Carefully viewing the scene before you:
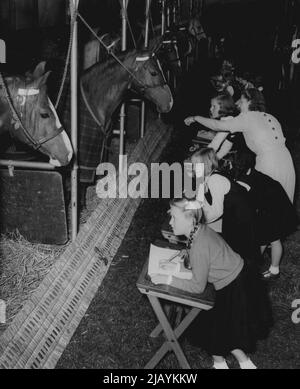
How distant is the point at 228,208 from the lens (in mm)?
3953

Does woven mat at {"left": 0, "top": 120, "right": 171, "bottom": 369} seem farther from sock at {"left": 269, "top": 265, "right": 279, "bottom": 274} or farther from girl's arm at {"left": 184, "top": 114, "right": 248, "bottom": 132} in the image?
sock at {"left": 269, "top": 265, "right": 279, "bottom": 274}

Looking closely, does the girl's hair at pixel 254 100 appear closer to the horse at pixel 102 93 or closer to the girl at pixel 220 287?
the horse at pixel 102 93

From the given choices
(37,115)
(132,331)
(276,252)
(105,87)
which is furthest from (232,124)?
(132,331)

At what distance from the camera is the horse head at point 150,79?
18.1ft

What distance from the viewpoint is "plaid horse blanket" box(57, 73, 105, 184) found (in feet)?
17.3

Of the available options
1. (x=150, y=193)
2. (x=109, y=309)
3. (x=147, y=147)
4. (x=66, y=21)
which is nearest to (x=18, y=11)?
(x=66, y=21)

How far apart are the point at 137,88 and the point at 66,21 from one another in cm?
570

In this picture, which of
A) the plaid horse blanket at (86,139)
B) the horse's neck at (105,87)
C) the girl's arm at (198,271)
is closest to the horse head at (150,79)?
the horse's neck at (105,87)

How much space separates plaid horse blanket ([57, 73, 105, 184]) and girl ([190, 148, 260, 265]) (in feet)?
5.60

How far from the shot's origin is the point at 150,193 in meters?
6.88

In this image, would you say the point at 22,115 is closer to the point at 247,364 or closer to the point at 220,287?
the point at 220,287

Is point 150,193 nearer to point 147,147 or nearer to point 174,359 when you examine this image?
point 147,147

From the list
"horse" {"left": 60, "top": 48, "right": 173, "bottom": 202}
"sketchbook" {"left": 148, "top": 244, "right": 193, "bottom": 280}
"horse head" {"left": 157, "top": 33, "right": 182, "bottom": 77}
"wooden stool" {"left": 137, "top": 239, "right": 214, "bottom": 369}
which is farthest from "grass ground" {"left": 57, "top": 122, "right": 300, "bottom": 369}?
"horse head" {"left": 157, "top": 33, "right": 182, "bottom": 77}

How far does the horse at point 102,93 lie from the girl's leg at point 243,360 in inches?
112
